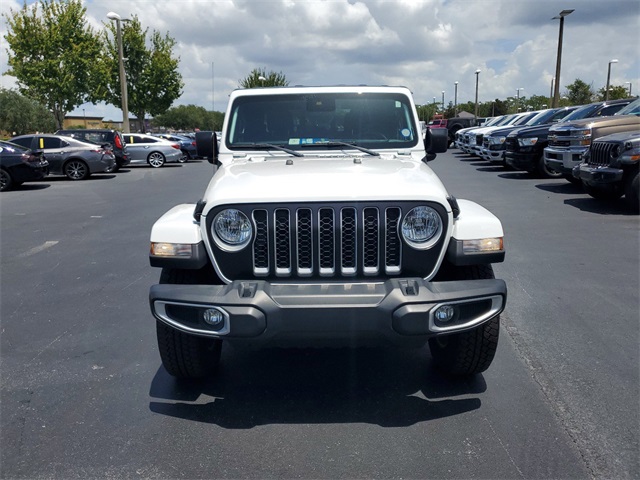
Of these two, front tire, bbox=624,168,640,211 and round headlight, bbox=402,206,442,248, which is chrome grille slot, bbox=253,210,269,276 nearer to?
round headlight, bbox=402,206,442,248

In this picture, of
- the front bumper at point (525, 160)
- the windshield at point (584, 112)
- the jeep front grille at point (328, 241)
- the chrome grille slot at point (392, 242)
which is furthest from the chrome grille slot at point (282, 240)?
the front bumper at point (525, 160)

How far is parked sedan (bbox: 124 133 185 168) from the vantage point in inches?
1039

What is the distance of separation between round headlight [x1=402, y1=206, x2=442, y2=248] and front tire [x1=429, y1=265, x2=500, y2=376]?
34cm

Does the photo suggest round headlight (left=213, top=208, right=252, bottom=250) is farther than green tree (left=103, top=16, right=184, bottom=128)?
No

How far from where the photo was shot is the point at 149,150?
26.4m

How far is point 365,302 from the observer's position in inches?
127

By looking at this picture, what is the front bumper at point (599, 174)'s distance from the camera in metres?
10.5

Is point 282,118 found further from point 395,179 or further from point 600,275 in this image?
point 600,275

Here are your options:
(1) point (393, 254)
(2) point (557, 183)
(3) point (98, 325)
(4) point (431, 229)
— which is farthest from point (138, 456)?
(2) point (557, 183)

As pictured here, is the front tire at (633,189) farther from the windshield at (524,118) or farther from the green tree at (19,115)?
the green tree at (19,115)

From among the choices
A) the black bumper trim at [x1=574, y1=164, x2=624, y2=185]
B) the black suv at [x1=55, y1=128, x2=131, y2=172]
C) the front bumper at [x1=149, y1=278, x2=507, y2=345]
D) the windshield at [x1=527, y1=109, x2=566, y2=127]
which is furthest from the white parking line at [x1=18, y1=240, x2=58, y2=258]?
the windshield at [x1=527, y1=109, x2=566, y2=127]

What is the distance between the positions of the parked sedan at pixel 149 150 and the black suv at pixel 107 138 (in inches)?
111

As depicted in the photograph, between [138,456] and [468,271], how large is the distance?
206 cm

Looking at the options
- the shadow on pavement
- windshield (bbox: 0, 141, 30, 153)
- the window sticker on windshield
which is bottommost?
the shadow on pavement
